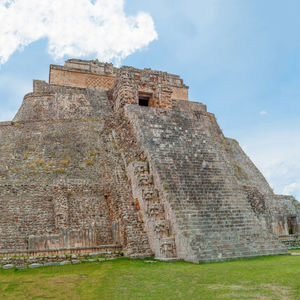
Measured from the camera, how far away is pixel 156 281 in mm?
6953

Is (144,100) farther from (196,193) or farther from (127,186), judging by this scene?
(196,193)

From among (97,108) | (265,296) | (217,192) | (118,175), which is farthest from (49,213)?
(265,296)

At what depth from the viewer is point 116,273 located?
8078 mm

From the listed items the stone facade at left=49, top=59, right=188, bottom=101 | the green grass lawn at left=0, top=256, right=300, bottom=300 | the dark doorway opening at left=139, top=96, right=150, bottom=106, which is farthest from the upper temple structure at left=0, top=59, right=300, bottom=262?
the stone facade at left=49, top=59, right=188, bottom=101

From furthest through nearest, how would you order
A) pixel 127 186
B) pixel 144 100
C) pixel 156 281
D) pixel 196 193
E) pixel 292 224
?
pixel 144 100, pixel 292 224, pixel 127 186, pixel 196 193, pixel 156 281

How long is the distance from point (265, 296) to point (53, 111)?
14680 millimetres

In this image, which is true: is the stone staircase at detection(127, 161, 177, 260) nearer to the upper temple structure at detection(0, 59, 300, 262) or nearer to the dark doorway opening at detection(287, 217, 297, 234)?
the upper temple structure at detection(0, 59, 300, 262)

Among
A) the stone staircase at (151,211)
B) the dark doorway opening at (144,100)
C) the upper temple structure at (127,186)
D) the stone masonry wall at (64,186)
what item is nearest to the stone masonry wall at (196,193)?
the upper temple structure at (127,186)

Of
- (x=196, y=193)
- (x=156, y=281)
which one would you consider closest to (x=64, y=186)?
(x=196, y=193)

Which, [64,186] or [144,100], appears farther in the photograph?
[144,100]

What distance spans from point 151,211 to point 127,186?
2025 millimetres

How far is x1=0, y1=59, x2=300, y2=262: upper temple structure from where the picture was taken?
1098 cm

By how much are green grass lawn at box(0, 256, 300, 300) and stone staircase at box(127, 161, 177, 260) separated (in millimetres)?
891

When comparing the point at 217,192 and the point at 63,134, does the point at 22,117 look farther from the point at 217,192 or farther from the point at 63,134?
the point at 217,192
